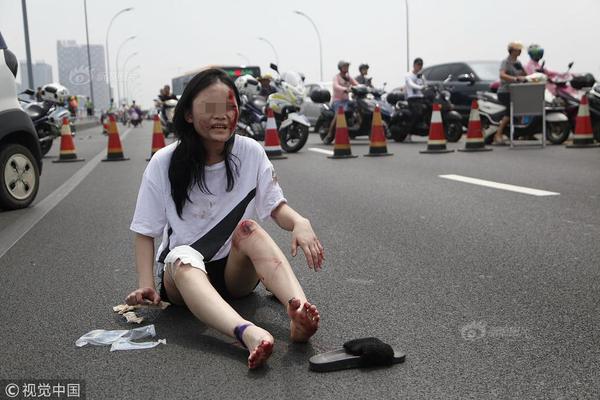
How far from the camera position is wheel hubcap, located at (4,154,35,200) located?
771 cm

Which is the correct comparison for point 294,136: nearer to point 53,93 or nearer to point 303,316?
point 53,93

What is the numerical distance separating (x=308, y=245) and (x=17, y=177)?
Answer: 5589 mm

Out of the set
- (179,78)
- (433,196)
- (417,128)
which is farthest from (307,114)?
(179,78)

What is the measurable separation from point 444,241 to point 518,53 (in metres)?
9.77

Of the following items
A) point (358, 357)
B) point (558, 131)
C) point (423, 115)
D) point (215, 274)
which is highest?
point (215, 274)

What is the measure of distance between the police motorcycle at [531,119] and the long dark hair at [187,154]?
38.9 ft

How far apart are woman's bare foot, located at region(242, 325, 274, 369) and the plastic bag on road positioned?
0.55 m

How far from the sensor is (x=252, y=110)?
1593 cm

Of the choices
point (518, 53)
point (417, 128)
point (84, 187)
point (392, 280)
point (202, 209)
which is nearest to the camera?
point (202, 209)

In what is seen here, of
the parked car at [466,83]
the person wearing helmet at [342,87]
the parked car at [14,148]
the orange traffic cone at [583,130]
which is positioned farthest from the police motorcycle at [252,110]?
the parked car at [14,148]

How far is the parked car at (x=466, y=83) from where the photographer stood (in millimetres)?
19094

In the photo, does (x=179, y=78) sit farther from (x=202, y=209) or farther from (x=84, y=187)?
(x=202, y=209)

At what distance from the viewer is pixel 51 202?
859 centimetres

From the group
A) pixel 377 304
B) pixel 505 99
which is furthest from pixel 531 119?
pixel 377 304
